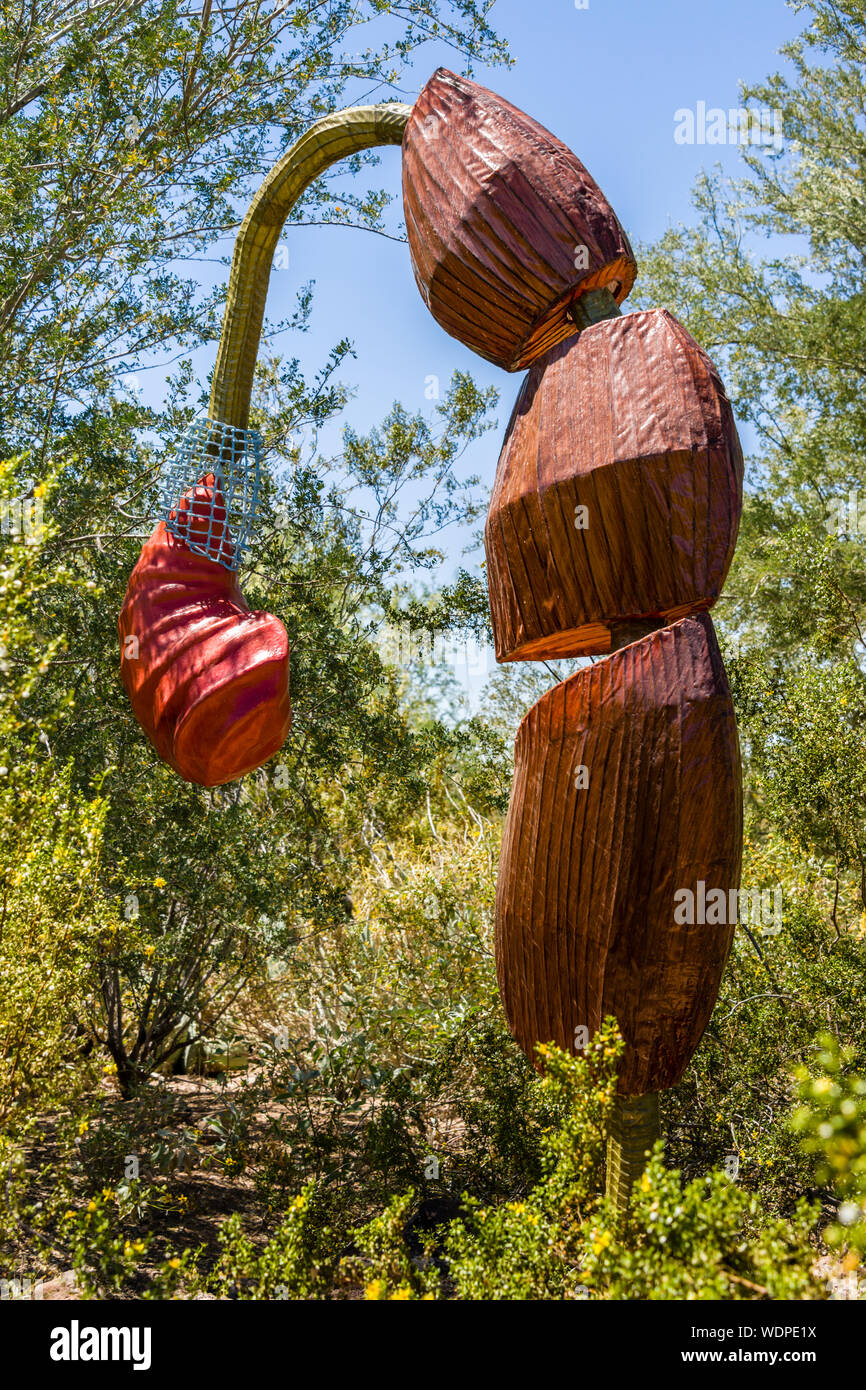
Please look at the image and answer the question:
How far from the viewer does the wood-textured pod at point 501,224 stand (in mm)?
3215

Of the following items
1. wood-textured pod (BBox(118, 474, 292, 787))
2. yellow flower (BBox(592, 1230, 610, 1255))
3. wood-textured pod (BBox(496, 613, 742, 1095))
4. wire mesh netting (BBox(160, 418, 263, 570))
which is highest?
wire mesh netting (BBox(160, 418, 263, 570))

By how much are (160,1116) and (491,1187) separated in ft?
7.23

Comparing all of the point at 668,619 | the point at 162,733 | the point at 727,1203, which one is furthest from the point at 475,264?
the point at 727,1203

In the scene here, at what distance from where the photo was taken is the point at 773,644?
1067 centimetres

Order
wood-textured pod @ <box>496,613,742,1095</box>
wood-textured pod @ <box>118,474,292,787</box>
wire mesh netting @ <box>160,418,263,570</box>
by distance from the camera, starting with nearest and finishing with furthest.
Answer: wood-textured pod @ <box>496,613,742,1095</box>, wood-textured pod @ <box>118,474,292,787</box>, wire mesh netting @ <box>160,418,263,570</box>

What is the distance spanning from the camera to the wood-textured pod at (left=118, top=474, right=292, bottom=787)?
3.15m

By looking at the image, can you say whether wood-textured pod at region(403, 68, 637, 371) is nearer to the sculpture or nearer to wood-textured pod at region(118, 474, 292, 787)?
the sculpture

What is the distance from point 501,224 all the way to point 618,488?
1.03 meters

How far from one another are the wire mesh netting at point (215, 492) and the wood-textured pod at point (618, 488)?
1010mm

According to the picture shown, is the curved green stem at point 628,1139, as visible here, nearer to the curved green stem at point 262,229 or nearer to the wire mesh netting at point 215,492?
the wire mesh netting at point 215,492

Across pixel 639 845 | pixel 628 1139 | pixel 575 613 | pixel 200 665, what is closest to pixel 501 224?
pixel 575 613

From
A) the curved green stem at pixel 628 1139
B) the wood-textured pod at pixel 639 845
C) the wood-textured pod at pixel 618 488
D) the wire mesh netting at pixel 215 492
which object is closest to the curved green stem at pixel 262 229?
the wire mesh netting at pixel 215 492

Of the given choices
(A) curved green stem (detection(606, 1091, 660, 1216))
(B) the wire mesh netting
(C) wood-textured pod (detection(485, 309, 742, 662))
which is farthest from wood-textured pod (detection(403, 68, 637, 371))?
(A) curved green stem (detection(606, 1091, 660, 1216))

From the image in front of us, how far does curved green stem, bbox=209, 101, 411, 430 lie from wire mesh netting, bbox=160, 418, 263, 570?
90mm
